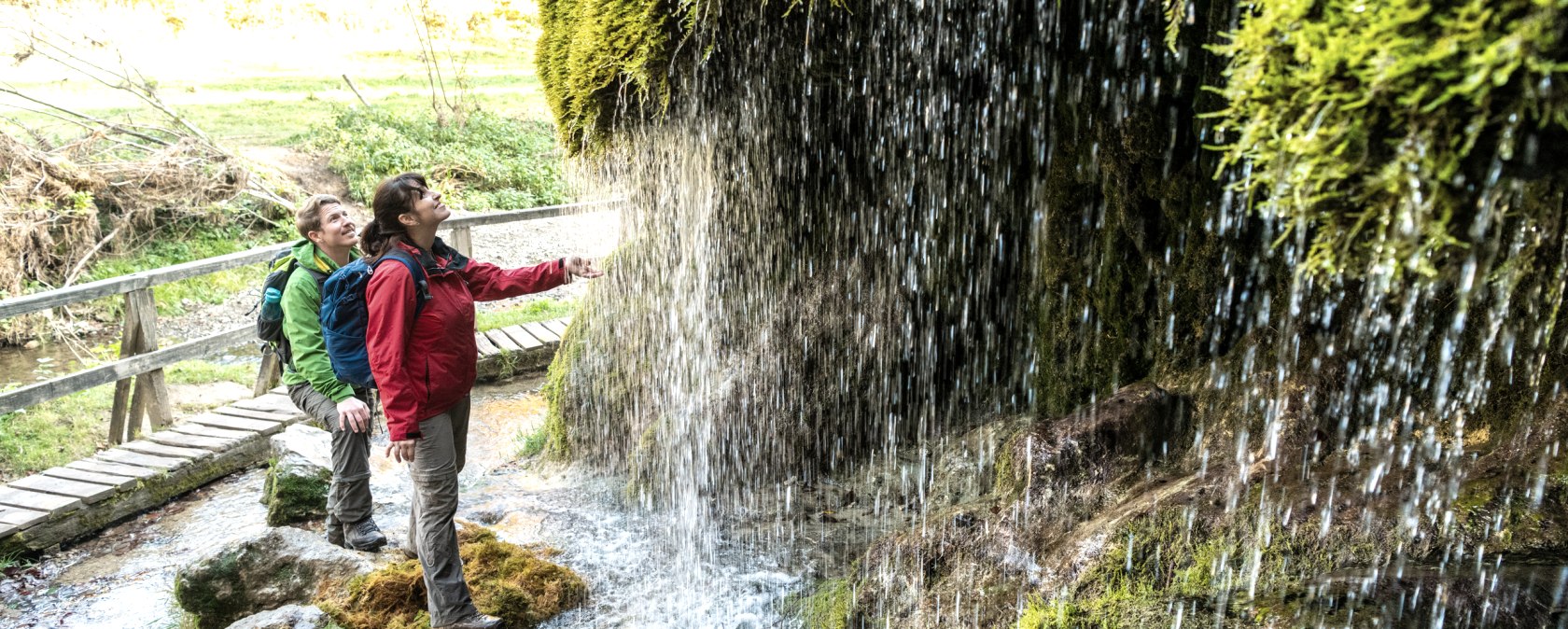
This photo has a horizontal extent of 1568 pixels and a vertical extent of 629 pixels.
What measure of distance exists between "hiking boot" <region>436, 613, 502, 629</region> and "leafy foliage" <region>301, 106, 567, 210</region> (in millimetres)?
12562

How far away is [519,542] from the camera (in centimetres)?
550

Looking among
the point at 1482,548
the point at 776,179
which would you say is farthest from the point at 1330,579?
the point at 776,179

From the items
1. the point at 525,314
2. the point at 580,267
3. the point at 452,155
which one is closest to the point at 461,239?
the point at 525,314

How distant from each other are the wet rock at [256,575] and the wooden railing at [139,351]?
257 centimetres

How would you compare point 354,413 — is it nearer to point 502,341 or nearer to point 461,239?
point 502,341

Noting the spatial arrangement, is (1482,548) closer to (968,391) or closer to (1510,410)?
(1510,410)

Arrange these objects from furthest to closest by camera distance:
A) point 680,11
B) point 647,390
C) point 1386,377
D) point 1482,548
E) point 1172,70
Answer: point 647,390
point 680,11
point 1172,70
point 1386,377
point 1482,548

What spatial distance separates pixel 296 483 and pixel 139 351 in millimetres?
2312

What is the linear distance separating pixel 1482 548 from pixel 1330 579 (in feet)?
1.31

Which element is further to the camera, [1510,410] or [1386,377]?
[1386,377]

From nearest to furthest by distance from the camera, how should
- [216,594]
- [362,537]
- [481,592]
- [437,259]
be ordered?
[437,259], [216,594], [481,592], [362,537]

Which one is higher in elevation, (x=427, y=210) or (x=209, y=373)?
(x=427, y=210)

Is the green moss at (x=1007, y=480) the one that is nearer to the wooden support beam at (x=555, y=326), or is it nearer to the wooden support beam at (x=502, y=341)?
the wooden support beam at (x=502, y=341)

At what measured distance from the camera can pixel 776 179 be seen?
5730 mm
